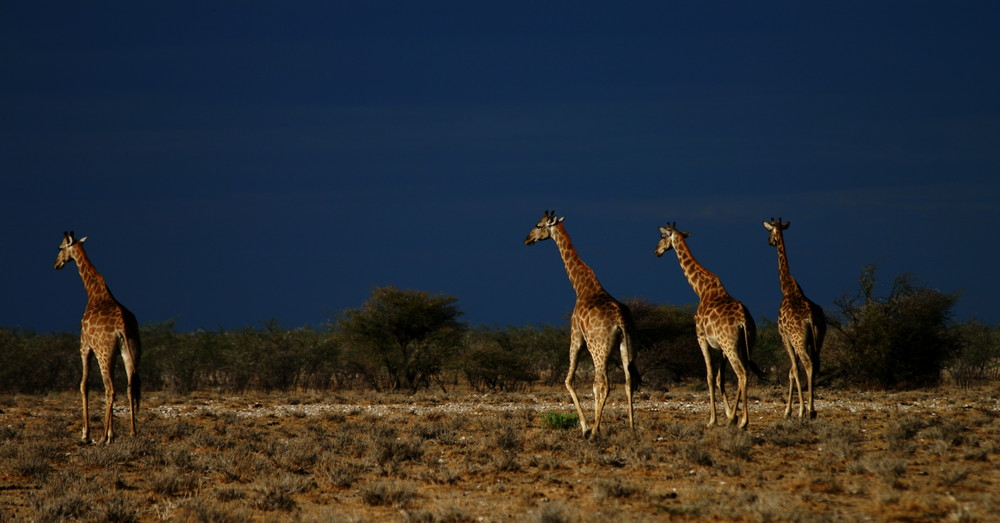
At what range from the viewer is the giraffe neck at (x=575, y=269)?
1585 cm

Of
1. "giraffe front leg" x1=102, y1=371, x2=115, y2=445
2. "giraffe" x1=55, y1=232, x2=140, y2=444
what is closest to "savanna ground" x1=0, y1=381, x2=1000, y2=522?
"giraffe front leg" x1=102, y1=371, x2=115, y2=445

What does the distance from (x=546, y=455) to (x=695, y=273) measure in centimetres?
518

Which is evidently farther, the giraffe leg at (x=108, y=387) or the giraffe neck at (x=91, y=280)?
the giraffe neck at (x=91, y=280)

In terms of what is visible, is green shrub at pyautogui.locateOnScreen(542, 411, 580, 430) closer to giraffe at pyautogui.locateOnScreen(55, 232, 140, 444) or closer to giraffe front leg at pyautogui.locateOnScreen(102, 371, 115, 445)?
giraffe at pyautogui.locateOnScreen(55, 232, 140, 444)

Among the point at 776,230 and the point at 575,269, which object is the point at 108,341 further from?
the point at 776,230

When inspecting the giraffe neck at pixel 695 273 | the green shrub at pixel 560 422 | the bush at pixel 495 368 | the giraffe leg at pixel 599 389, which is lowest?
the green shrub at pixel 560 422

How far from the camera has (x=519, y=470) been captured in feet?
41.9

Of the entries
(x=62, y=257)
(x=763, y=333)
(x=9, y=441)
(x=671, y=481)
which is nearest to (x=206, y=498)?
(x=671, y=481)

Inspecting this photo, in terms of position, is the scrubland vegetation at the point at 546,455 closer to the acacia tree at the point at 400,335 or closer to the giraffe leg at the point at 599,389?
the giraffe leg at the point at 599,389

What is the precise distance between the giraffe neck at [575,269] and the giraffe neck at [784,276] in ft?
13.4

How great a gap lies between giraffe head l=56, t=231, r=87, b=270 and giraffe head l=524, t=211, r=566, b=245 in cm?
844

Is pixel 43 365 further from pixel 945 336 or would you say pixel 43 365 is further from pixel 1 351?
pixel 945 336

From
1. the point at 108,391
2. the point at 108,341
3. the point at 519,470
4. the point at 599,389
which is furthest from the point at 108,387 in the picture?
the point at 599,389

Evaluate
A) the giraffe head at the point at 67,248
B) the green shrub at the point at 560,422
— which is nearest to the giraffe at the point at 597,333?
the green shrub at the point at 560,422
